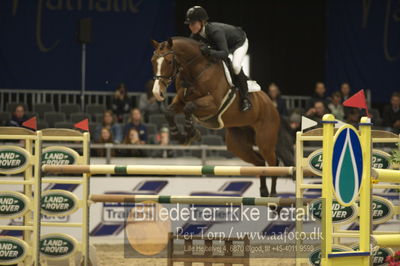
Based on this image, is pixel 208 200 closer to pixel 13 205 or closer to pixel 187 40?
pixel 13 205

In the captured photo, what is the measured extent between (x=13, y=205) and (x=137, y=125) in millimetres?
4442

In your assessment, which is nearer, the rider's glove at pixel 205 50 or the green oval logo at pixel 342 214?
the green oval logo at pixel 342 214

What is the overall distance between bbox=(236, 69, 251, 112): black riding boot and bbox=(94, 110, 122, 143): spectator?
3.15m

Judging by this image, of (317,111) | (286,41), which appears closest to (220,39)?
(317,111)

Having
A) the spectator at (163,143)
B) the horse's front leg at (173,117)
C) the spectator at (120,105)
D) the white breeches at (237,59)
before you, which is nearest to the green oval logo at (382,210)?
the horse's front leg at (173,117)

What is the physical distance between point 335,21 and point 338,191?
1071 cm

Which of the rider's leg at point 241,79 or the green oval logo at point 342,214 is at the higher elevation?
the rider's leg at point 241,79

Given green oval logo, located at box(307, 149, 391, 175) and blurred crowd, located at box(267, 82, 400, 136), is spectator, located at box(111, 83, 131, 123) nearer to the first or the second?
blurred crowd, located at box(267, 82, 400, 136)

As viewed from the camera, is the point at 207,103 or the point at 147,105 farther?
the point at 147,105

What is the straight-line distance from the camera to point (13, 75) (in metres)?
12.4

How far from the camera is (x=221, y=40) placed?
6.41 meters

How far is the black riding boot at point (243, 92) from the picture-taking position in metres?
6.75

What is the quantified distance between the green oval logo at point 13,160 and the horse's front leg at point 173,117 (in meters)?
1.50

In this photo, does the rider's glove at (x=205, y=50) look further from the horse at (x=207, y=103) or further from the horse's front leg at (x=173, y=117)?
the horse's front leg at (x=173, y=117)
